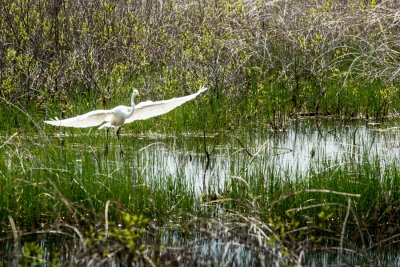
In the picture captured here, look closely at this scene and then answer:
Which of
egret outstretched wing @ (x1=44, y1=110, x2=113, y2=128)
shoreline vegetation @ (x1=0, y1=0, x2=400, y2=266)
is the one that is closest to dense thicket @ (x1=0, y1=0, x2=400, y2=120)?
shoreline vegetation @ (x1=0, y1=0, x2=400, y2=266)

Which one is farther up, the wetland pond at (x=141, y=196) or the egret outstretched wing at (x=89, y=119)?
the egret outstretched wing at (x=89, y=119)

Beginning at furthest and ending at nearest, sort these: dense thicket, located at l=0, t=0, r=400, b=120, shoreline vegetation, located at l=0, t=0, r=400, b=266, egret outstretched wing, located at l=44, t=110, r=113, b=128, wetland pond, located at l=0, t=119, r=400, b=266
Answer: dense thicket, located at l=0, t=0, r=400, b=120
egret outstretched wing, located at l=44, t=110, r=113, b=128
shoreline vegetation, located at l=0, t=0, r=400, b=266
wetland pond, located at l=0, t=119, r=400, b=266

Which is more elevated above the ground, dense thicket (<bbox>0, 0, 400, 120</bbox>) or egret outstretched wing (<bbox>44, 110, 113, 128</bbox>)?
dense thicket (<bbox>0, 0, 400, 120</bbox>)

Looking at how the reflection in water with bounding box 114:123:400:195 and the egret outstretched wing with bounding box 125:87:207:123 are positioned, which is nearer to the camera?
the reflection in water with bounding box 114:123:400:195

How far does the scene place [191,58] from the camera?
12.8 m

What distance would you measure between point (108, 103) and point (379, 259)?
6.96 meters

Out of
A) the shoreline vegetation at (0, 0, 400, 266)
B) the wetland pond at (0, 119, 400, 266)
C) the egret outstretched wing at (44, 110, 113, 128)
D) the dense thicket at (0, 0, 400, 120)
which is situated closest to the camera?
the wetland pond at (0, 119, 400, 266)

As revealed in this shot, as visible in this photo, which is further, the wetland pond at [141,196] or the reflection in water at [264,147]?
the reflection in water at [264,147]

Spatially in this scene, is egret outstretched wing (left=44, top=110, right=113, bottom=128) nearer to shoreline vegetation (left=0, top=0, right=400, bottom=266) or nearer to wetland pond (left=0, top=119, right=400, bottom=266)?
shoreline vegetation (left=0, top=0, right=400, bottom=266)

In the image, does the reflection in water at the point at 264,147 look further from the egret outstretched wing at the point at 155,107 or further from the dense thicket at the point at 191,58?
the dense thicket at the point at 191,58

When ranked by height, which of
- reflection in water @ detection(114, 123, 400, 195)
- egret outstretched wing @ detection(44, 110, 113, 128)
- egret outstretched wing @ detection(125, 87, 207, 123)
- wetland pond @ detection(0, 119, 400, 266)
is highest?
egret outstretched wing @ detection(125, 87, 207, 123)

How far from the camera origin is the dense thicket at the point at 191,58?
11.5 metres

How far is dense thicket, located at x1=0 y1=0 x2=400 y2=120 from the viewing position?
11.5 metres

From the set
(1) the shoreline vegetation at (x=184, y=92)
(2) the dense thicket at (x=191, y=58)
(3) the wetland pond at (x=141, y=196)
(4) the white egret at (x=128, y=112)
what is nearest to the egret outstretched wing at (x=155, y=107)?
(4) the white egret at (x=128, y=112)
